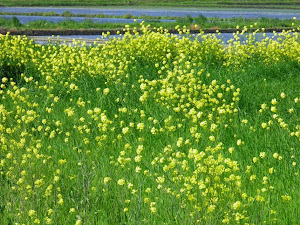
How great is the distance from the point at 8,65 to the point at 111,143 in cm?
555

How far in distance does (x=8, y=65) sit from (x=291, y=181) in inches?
301

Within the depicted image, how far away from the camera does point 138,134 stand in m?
6.62

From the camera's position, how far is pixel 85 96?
861cm

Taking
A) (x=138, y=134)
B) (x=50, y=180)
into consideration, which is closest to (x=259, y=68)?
(x=138, y=134)

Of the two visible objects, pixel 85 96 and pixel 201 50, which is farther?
pixel 201 50

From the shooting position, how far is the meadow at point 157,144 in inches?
157

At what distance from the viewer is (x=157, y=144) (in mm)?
6066

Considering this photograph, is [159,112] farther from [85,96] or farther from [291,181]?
[291,181]

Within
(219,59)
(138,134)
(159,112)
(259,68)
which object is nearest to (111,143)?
(138,134)

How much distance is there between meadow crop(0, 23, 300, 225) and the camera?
Result: 3992 mm

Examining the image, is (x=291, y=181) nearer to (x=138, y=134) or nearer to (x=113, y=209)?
(x=113, y=209)

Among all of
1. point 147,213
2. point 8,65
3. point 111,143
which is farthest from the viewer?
point 8,65

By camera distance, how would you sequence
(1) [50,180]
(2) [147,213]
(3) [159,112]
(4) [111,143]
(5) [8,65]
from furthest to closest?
(5) [8,65], (3) [159,112], (4) [111,143], (1) [50,180], (2) [147,213]

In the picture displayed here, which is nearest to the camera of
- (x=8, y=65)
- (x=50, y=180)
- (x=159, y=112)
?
(x=50, y=180)
